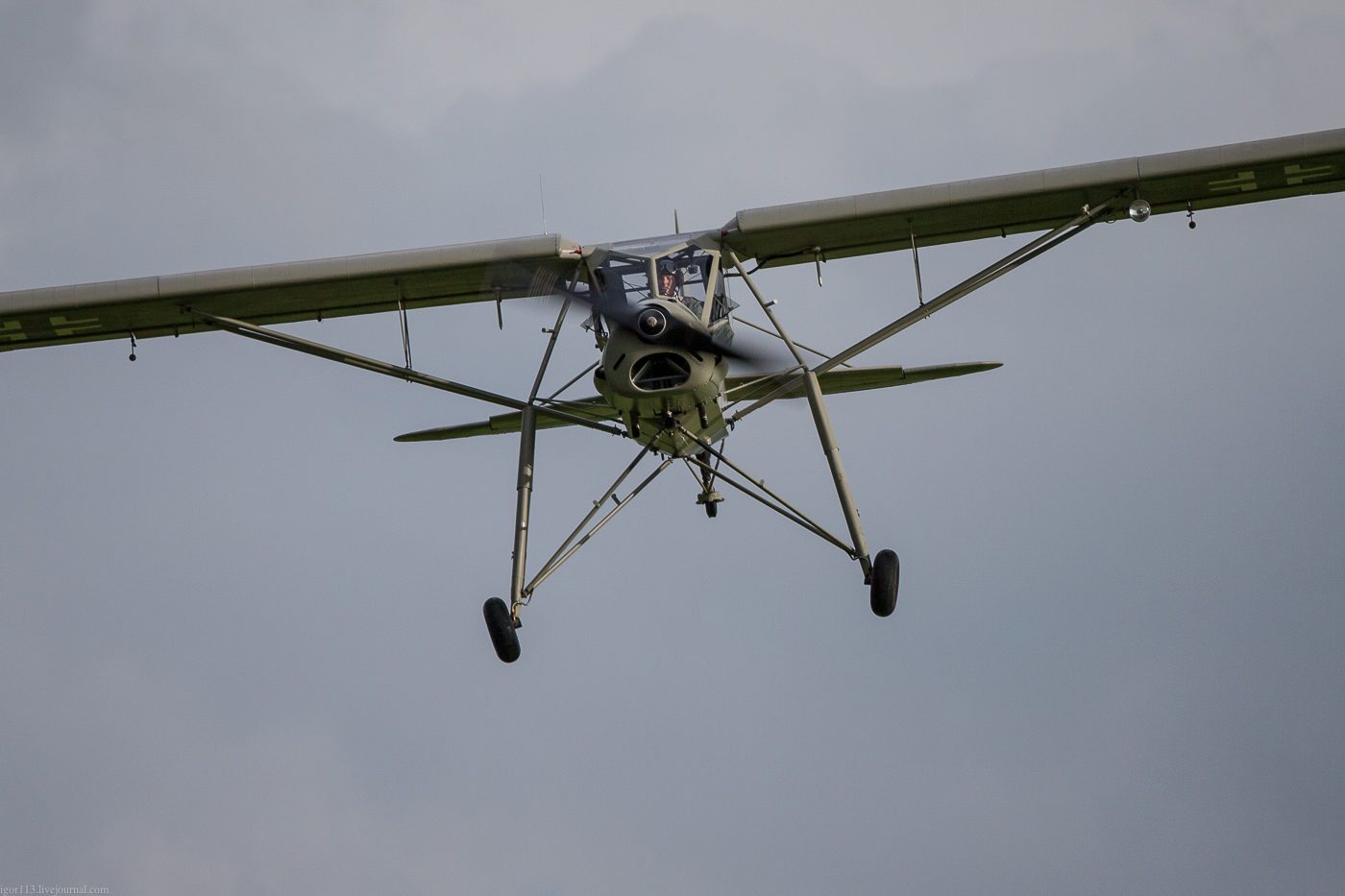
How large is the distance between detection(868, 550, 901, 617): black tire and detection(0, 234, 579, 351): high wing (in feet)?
13.7

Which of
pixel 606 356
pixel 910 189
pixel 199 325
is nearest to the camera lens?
pixel 606 356

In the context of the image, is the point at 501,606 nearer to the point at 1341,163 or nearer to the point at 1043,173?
the point at 1043,173

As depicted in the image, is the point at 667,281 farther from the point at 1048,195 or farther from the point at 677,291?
the point at 1048,195

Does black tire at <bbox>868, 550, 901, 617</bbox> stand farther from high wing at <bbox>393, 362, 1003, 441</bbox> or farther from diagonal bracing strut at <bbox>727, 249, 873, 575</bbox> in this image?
high wing at <bbox>393, 362, 1003, 441</bbox>

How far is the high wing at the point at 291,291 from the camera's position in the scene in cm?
1795

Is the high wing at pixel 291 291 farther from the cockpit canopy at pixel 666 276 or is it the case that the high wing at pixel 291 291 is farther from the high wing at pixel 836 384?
the high wing at pixel 836 384

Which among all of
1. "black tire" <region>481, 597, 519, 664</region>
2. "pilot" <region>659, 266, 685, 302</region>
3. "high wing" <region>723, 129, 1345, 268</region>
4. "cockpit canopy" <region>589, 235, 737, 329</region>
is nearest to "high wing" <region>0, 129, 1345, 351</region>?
"high wing" <region>723, 129, 1345, 268</region>

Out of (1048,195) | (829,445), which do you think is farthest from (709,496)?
(1048,195)

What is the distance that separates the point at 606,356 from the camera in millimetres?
16703

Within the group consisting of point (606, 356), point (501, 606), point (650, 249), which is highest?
point (650, 249)

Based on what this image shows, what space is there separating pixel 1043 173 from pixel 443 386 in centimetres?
630

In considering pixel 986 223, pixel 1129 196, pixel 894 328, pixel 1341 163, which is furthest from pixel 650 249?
pixel 1341 163

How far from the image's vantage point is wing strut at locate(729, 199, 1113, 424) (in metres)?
17.7

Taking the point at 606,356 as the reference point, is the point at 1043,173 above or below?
above
